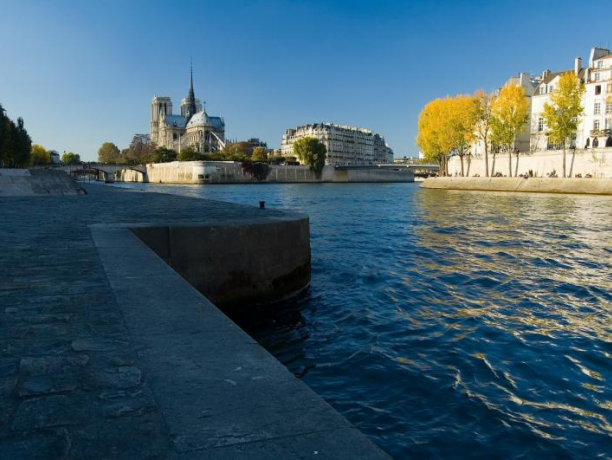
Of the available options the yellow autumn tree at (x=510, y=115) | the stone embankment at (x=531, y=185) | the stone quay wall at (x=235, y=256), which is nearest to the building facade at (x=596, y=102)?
the yellow autumn tree at (x=510, y=115)

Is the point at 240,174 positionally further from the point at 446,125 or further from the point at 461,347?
the point at 461,347

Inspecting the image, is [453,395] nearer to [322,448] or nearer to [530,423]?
[530,423]

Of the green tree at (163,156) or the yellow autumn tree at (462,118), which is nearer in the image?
the yellow autumn tree at (462,118)

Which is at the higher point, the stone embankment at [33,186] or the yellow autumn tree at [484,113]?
the yellow autumn tree at [484,113]

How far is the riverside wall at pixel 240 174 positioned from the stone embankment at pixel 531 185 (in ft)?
193

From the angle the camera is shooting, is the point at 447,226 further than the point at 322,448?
Yes

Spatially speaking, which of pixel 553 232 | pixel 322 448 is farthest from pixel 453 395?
pixel 553 232

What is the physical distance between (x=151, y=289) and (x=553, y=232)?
21.6 meters

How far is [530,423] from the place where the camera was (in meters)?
5.84

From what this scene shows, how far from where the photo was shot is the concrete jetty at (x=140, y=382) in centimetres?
241

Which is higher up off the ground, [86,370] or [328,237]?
[86,370]

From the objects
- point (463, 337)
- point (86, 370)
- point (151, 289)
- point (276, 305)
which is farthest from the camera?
point (276, 305)

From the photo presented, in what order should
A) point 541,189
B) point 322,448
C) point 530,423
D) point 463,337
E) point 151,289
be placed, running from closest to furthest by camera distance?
1. point 322,448
2. point 151,289
3. point 530,423
4. point 463,337
5. point 541,189

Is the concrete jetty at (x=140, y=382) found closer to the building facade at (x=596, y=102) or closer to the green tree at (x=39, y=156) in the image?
the building facade at (x=596, y=102)
